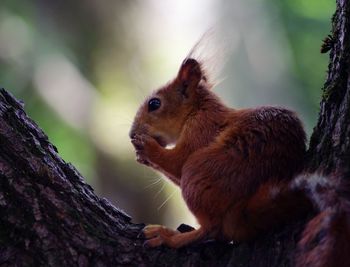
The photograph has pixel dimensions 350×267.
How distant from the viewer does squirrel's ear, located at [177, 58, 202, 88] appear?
288 centimetres

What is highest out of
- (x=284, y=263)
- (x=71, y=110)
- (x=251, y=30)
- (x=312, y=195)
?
(x=251, y=30)

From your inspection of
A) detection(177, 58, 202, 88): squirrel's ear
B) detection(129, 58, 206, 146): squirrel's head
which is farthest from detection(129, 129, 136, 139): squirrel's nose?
detection(177, 58, 202, 88): squirrel's ear

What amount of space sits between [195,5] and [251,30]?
30.2 inches

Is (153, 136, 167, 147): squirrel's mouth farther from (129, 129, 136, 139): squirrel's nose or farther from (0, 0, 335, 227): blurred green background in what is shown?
(0, 0, 335, 227): blurred green background

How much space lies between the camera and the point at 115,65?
258 inches

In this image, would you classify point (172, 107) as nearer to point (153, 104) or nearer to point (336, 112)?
point (153, 104)

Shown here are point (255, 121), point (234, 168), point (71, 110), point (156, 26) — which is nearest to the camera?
point (234, 168)

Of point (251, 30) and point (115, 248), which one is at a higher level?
point (251, 30)

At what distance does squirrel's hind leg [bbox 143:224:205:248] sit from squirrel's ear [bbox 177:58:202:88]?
939 mm

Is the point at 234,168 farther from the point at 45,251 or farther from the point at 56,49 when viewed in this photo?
the point at 56,49

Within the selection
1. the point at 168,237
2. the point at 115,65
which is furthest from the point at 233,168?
the point at 115,65

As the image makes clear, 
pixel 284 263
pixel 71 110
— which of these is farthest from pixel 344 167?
pixel 71 110

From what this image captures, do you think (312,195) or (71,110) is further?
(71,110)

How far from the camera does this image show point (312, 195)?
1.77m
